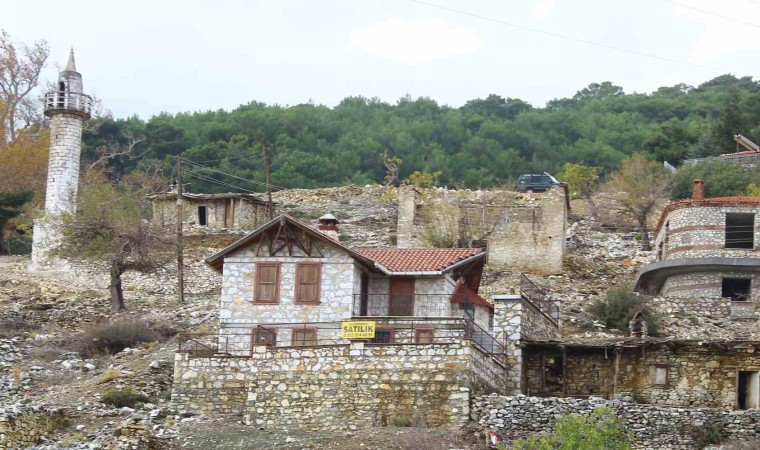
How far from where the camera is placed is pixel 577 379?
4609cm

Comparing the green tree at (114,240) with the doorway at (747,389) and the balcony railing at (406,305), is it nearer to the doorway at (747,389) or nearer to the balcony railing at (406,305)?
the balcony railing at (406,305)

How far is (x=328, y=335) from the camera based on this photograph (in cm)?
4506

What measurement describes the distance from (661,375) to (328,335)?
998 cm

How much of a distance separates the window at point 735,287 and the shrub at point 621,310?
14.2 feet

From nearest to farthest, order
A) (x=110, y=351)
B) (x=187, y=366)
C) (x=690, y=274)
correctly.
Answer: (x=187, y=366) → (x=110, y=351) → (x=690, y=274)

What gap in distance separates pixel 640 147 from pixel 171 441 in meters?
79.5

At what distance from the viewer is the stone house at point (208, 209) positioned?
73.2 meters

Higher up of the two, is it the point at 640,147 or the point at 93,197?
the point at 640,147

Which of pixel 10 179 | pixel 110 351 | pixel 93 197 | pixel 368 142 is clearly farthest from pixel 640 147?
pixel 110 351

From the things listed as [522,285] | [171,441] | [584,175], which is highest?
[584,175]

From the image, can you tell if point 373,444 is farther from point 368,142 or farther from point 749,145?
point 368,142

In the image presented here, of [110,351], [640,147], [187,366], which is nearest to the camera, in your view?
[187,366]

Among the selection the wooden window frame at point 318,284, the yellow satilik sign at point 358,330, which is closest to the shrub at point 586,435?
the yellow satilik sign at point 358,330

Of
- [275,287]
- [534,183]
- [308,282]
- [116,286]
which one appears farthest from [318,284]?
[534,183]
